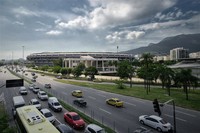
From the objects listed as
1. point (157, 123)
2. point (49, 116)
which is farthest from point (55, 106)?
point (157, 123)

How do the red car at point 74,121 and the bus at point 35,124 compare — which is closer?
the bus at point 35,124

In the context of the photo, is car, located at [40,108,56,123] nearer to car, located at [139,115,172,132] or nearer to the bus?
the bus

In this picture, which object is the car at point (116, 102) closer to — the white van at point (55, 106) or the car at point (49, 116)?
the white van at point (55, 106)

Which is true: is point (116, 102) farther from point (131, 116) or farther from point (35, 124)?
point (35, 124)

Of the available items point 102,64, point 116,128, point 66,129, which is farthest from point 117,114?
point 102,64

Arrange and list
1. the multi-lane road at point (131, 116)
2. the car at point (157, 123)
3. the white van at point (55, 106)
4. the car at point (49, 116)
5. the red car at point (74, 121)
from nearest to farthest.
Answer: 1. the car at point (157, 123)
2. the red car at point (74, 121)
3. the multi-lane road at point (131, 116)
4. the car at point (49, 116)
5. the white van at point (55, 106)

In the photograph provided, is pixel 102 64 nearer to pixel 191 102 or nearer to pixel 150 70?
pixel 150 70

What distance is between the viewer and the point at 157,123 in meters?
24.5

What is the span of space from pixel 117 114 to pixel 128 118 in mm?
2877

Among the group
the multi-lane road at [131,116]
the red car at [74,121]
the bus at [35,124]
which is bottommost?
the multi-lane road at [131,116]

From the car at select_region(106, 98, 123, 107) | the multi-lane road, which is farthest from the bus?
the car at select_region(106, 98, 123, 107)

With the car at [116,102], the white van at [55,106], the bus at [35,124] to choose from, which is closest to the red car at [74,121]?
the white van at [55,106]

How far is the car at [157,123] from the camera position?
929 inches

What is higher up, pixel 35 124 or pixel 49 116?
pixel 35 124
